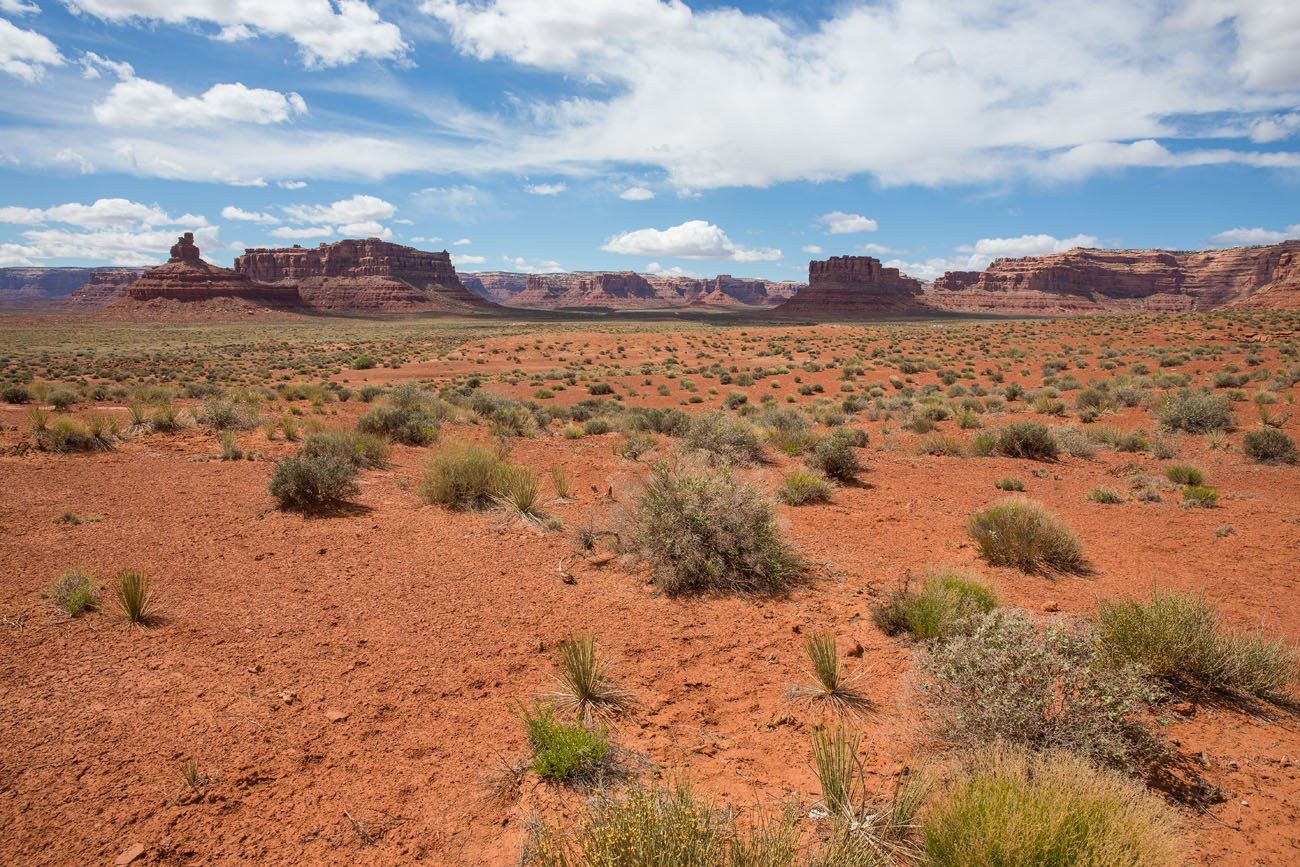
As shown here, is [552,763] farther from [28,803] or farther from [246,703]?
[28,803]

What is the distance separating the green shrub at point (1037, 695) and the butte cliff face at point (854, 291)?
148777 millimetres

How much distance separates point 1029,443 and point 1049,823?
43.6 feet

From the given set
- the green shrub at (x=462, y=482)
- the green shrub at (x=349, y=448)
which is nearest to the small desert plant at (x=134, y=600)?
the green shrub at (x=462, y=482)

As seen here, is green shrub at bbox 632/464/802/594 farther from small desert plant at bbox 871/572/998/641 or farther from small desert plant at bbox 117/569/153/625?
small desert plant at bbox 117/569/153/625

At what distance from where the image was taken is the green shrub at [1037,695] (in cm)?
370

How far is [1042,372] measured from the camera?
3019 centimetres

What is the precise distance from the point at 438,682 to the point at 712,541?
3.25 metres

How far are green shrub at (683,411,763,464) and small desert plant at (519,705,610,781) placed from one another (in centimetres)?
863

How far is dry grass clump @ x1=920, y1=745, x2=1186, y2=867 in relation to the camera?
258 centimetres

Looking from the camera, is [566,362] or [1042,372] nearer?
[1042,372]

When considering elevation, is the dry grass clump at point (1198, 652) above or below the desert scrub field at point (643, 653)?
above

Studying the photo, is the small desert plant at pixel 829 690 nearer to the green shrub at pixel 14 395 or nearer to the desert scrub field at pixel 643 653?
the desert scrub field at pixel 643 653

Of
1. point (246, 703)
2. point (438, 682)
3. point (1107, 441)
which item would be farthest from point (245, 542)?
point (1107, 441)

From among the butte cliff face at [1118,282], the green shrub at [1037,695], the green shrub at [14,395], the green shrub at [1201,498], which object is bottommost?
the green shrub at [14,395]
